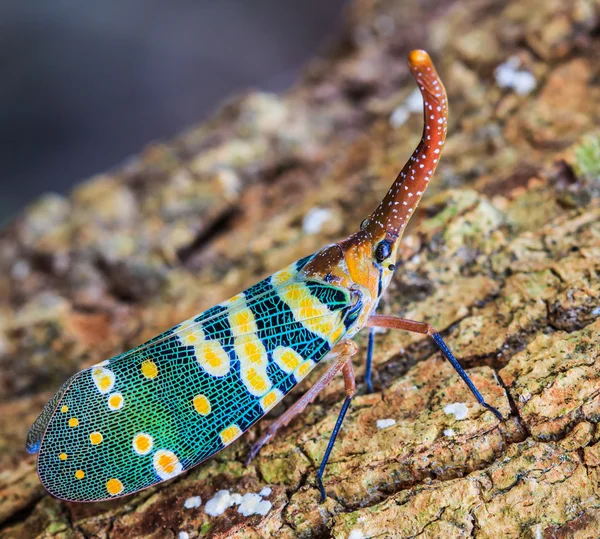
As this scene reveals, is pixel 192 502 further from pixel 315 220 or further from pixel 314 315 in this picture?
pixel 315 220

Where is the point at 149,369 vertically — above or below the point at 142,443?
above

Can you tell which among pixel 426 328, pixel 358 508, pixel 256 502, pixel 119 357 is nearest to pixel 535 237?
pixel 426 328

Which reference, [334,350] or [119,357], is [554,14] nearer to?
[334,350]

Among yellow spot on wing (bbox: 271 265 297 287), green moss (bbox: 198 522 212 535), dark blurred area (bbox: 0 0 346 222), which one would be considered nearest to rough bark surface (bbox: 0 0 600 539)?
green moss (bbox: 198 522 212 535)

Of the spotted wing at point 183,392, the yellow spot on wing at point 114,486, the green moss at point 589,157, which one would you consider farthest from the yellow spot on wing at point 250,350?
the green moss at point 589,157

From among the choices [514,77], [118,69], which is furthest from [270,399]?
[118,69]

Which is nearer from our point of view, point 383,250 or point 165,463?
point 165,463

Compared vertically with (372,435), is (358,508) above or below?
below
